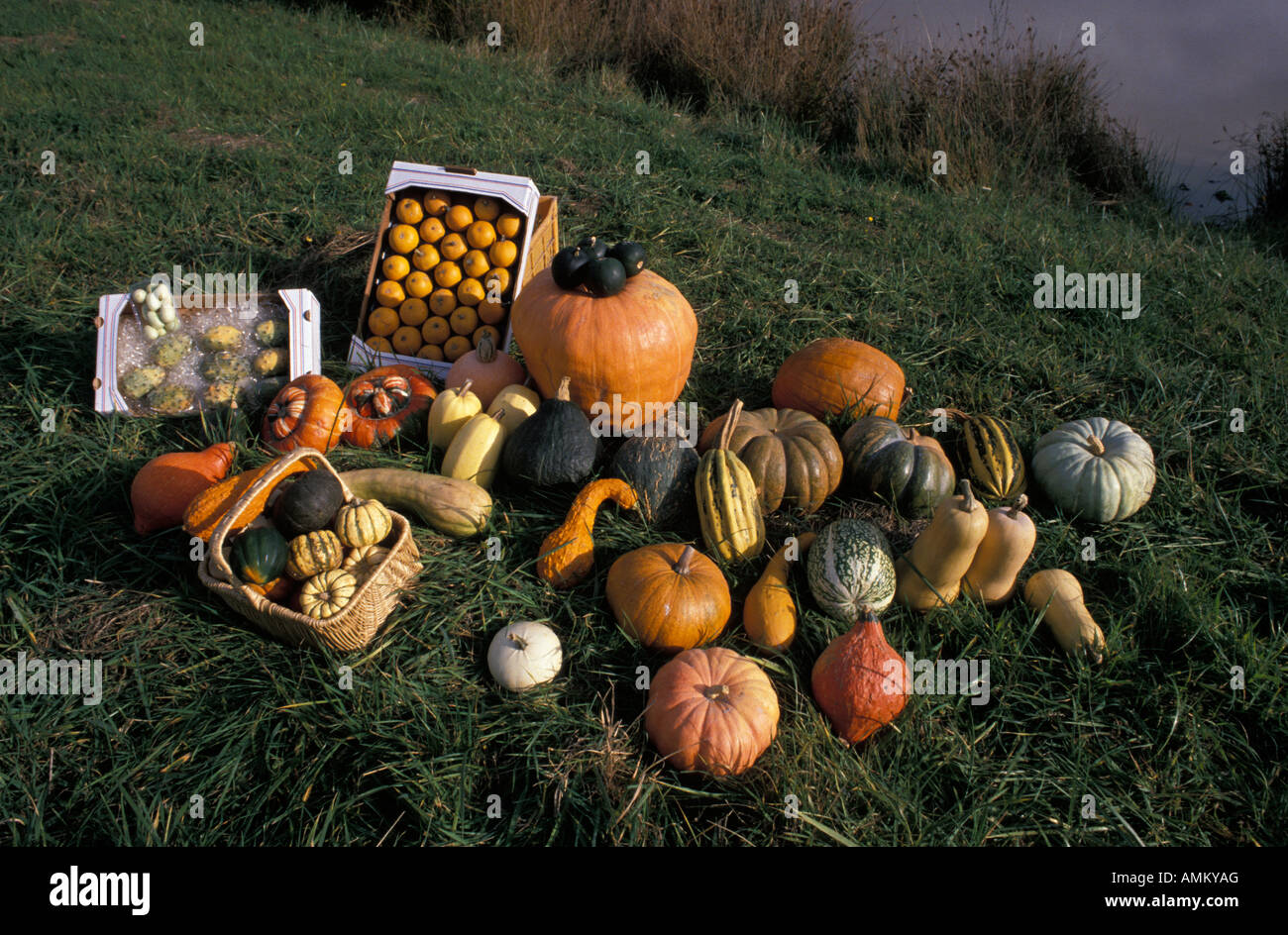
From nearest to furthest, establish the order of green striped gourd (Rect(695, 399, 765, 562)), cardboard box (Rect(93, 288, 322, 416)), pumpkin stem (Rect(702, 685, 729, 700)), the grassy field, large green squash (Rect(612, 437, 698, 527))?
the grassy field
pumpkin stem (Rect(702, 685, 729, 700))
green striped gourd (Rect(695, 399, 765, 562))
large green squash (Rect(612, 437, 698, 527))
cardboard box (Rect(93, 288, 322, 416))

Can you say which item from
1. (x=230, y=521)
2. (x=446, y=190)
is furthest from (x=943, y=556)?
(x=446, y=190)

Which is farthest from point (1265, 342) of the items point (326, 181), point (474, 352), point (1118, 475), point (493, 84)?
point (493, 84)

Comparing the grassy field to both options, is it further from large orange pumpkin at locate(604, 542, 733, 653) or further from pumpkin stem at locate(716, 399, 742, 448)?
pumpkin stem at locate(716, 399, 742, 448)

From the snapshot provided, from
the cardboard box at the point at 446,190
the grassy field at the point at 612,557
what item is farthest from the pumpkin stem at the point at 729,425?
the cardboard box at the point at 446,190

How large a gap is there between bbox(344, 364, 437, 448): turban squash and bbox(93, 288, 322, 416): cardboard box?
1.14ft

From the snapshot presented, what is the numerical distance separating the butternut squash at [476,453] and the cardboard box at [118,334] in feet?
3.77

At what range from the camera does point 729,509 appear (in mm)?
3518

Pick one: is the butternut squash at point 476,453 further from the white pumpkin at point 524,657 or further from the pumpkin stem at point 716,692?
the pumpkin stem at point 716,692

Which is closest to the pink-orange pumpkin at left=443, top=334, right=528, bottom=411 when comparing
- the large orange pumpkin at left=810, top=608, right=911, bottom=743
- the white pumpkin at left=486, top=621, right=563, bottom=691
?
the white pumpkin at left=486, top=621, right=563, bottom=691

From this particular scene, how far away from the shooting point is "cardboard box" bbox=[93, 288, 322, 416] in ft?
13.6

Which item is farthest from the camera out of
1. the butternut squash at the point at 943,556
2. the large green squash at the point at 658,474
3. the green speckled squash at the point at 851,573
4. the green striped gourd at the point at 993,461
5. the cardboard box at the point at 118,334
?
the cardboard box at the point at 118,334

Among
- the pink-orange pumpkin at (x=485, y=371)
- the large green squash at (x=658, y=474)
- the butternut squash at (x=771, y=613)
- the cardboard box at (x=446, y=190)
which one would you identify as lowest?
the butternut squash at (x=771, y=613)

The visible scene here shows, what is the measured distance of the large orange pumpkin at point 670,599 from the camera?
10.2 feet

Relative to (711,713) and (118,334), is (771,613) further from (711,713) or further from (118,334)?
(118,334)
